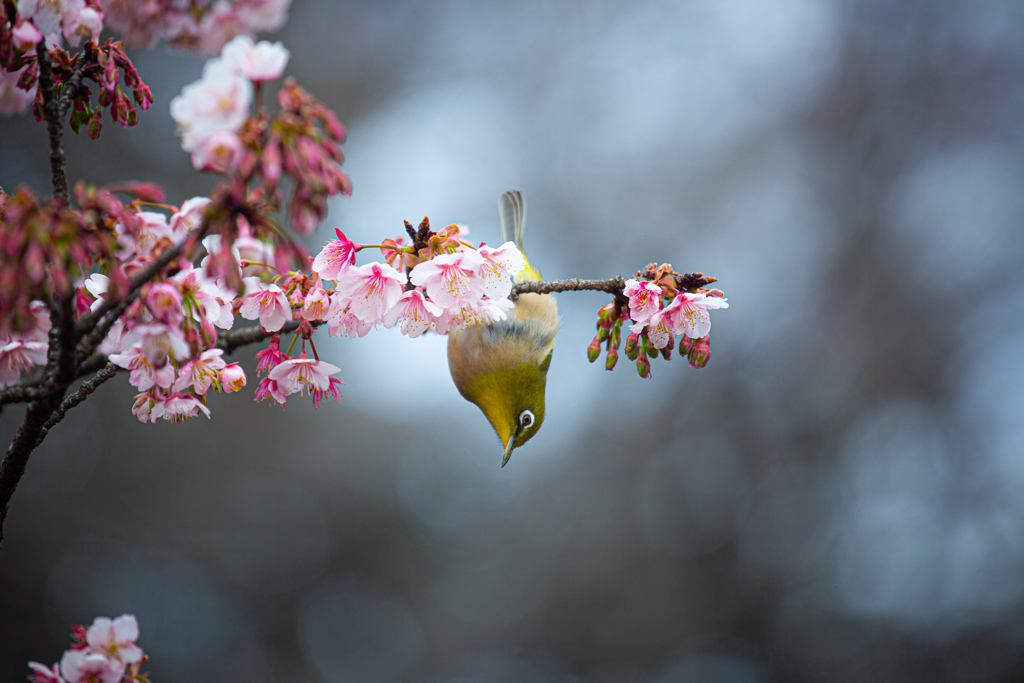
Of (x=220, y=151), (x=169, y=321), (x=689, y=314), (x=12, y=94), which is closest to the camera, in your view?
(x=220, y=151)

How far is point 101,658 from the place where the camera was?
79cm

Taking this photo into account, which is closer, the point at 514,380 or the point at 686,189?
the point at 514,380

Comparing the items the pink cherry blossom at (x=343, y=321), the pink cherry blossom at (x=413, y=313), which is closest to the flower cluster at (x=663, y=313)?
the pink cherry blossom at (x=413, y=313)

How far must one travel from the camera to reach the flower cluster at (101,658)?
Answer: 0.80 m

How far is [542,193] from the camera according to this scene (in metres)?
4.93

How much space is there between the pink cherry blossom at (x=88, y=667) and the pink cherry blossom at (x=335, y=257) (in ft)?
2.09

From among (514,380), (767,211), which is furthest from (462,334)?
(767,211)

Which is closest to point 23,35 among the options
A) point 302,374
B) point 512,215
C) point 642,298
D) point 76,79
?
point 76,79

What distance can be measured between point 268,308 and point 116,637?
53 centimetres

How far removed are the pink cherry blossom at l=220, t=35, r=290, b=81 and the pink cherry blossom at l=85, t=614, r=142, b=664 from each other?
767mm

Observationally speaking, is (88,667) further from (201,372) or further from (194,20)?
(194,20)

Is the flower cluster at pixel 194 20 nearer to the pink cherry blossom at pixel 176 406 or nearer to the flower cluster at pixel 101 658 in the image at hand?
the pink cherry blossom at pixel 176 406

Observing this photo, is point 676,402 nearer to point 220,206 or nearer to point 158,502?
point 158,502

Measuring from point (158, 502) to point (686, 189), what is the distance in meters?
4.78
